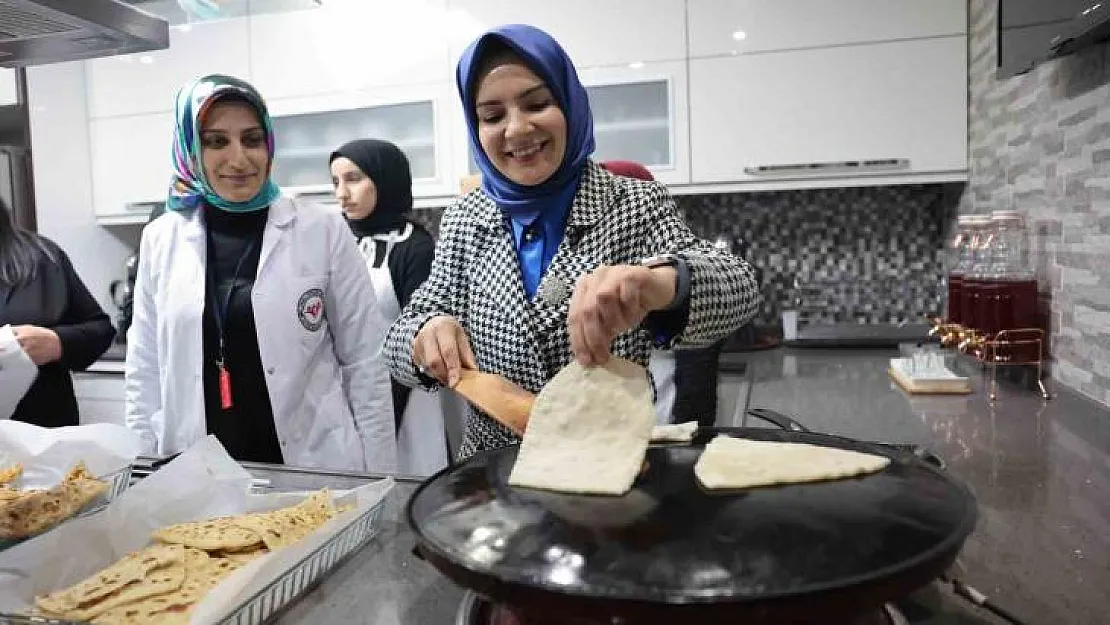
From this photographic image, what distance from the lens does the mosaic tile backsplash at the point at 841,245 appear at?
255cm

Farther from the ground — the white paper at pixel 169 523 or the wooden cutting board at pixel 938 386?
the white paper at pixel 169 523

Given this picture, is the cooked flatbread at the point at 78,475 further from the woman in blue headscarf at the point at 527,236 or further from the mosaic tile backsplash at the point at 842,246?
the mosaic tile backsplash at the point at 842,246

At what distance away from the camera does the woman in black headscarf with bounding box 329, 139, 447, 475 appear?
2037 mm

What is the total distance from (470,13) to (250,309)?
154cm

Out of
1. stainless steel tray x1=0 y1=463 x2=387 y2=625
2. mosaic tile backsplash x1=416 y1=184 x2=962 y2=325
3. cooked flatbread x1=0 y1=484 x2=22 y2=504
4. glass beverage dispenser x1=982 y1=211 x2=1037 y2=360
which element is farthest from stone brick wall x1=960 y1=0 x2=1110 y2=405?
cooked flatbread x1=0 y1=484 x2=22 y2=504

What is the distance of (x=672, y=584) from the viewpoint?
0.42 meters

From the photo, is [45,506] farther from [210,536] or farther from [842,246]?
[842,246]

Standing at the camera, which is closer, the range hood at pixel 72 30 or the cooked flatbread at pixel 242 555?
the cooked flatbread at pixel 242 555

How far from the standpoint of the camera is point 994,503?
89cm

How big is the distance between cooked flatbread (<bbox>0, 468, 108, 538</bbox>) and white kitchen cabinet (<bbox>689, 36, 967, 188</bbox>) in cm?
195

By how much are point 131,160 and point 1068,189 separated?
3.01m

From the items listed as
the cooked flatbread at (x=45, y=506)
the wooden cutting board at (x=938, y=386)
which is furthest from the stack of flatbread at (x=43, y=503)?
the wooden cutting board at (x=938, y=386)

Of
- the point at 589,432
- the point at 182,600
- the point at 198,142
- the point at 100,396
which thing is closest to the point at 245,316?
the point at 198,142

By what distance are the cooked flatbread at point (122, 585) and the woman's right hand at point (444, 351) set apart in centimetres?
30
